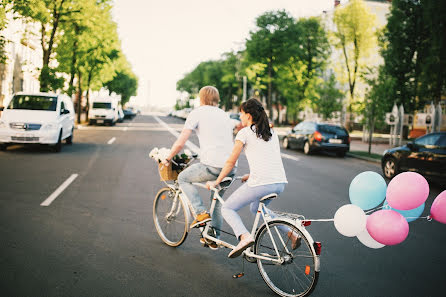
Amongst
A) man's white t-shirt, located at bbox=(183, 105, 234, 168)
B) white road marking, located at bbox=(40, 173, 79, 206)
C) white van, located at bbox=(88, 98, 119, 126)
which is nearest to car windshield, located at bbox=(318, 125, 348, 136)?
white road marking, located at bbox=(40, 173, 79, 206)

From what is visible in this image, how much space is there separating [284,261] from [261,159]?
900mm

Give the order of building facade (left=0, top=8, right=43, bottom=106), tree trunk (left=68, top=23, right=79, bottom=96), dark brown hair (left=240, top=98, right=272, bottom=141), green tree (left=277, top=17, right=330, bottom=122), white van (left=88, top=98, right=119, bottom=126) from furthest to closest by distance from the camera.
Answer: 1. green tree (left=277, top=17, right=330, bottom=122)
2. white van (left=88, top=98, right=119, bottom=126)
3. building facade (left=0, top=8, right=43, bottom=106)
4. tree trunk (left=68, top=23, right=79, bottom=96)
5. dark brown hair (left=240, top=98, right=272, bottom=141)

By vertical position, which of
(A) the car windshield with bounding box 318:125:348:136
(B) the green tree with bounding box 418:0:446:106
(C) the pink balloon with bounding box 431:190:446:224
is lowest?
(C) the pink balloon with bounding box 431:190:446:224

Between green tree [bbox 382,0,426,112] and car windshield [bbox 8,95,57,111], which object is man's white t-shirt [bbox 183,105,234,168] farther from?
green tree [bbox 382,0,426,112]

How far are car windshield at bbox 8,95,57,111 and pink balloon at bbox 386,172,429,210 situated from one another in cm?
1490

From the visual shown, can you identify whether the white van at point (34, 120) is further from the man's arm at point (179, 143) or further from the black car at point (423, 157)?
the man's arm at point (179, 143)

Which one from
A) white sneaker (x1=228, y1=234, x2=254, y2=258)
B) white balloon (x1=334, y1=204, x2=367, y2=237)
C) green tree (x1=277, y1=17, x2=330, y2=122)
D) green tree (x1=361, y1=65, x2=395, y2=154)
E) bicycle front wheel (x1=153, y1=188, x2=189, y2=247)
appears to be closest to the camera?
white balloon (x1=334, y1=204, x2=367, y2=237)

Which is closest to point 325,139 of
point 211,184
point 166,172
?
point 166,172

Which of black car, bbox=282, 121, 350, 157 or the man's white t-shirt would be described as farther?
black car, bbox=282, 121, 350, 157

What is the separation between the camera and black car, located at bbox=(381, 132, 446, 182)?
36.3 feet

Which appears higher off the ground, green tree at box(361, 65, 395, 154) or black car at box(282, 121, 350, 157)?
green tree at box(361, 65, 395, 154)

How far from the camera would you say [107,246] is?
17.5ft

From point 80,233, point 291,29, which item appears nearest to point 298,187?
point 80,233

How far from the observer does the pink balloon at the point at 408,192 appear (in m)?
3.89
